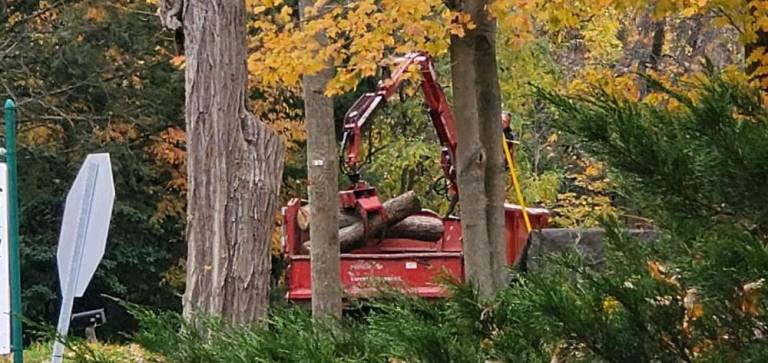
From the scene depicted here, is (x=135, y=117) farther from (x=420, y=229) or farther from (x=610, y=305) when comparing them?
(x=610, y=305)

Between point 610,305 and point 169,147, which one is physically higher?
point 169,147

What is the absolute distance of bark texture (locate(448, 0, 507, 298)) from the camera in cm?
991

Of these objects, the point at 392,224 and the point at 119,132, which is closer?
the point at 392,224

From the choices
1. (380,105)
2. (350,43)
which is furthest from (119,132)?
(350,43)

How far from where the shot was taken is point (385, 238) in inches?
659

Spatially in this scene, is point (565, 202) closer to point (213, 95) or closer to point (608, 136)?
point (213, 95)

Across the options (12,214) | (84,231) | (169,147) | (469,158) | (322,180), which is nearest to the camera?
(84,231)

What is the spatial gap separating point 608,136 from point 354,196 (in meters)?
13.9

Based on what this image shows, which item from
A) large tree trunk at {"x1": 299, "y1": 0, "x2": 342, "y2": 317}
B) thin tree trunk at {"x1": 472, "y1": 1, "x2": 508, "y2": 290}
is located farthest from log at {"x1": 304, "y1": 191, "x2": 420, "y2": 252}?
thin tree trunk at {"x1": 472, "y1": 1, "x2": 508, "y2": 290}

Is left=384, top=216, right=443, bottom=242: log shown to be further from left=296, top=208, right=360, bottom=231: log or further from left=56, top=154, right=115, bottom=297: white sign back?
left=56, top=154, right=115, bottom=297: white sign back

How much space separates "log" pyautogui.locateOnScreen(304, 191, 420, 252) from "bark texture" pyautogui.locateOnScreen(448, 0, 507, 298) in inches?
195

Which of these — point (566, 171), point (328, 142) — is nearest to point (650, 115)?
point (328, 142)

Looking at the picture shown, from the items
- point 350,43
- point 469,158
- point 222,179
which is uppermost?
point 350,43

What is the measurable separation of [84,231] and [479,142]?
515cm
